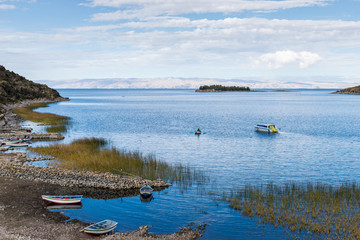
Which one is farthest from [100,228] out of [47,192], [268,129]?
[268,129]

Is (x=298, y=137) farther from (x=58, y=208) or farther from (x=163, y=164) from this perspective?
(x=58, y=208)

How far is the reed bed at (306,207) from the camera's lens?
24219 mm

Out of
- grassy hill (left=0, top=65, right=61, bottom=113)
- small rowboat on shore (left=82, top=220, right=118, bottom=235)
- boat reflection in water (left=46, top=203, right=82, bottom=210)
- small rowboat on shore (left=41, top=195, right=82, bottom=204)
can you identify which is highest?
grassy hill (left=0, top=65, right=61, bottom=113)

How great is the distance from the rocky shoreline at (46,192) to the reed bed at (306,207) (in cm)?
672

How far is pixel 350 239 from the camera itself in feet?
73.6

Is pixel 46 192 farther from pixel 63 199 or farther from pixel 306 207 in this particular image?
pixel 306 207

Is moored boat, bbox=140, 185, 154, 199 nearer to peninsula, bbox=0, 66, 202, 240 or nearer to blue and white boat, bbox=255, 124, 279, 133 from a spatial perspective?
peninsula, bbox=0, 66, 202, 240

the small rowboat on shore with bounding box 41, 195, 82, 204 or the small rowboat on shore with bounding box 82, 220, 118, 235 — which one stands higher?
the small rowboat on shore with bounding box 41, 195, 82, 204

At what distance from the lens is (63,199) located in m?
29.4

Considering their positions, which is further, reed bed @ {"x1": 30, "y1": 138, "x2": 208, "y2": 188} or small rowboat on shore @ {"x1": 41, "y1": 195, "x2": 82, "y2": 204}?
reed bed @ {"x1": 30, "y1": 138, "x2": 208, "y2": 188}

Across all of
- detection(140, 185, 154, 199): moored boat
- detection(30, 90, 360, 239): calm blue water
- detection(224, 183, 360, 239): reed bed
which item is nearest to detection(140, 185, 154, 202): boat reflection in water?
detection(140, 185, 154, 199): moored boat

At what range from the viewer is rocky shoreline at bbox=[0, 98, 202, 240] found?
23406mm

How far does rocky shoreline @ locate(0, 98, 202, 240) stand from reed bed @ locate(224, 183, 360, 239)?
6.72 metres

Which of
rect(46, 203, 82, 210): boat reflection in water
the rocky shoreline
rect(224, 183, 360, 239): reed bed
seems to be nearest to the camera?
the rocky shoreline
